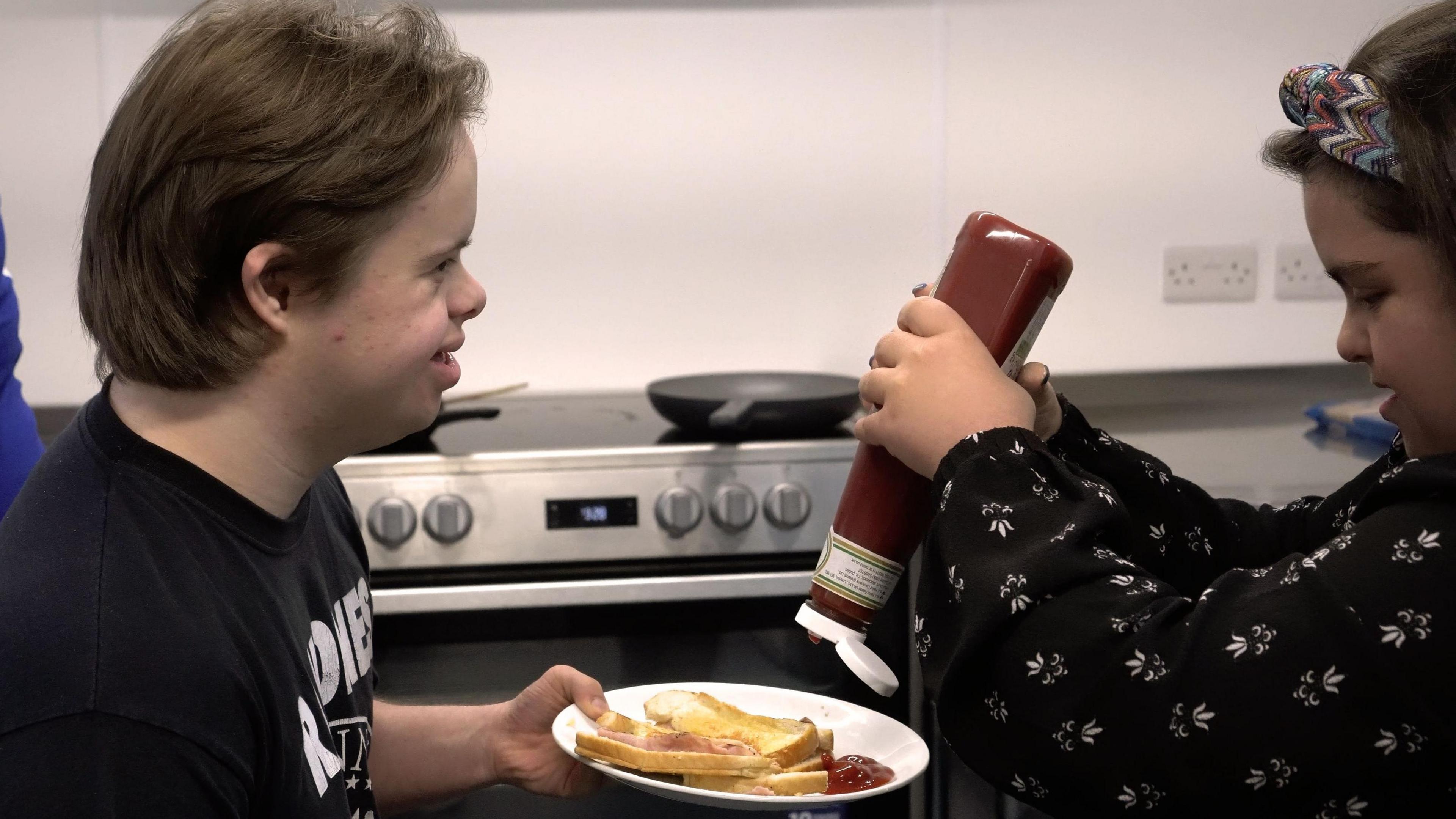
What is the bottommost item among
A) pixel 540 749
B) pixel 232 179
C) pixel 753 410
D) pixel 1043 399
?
pixel 540 749

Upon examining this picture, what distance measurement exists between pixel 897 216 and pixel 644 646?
3.06 feet

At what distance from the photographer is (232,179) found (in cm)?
79

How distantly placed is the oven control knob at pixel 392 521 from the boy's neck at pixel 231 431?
2.07ft

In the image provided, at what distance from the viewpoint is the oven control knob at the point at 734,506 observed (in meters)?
1.55

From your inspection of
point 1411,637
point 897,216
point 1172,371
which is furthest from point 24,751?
point 1172,371

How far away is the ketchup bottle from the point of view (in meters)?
0.91

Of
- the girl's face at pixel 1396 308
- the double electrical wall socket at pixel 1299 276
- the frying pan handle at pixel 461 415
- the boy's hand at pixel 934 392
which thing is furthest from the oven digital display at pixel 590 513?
the double electrical wall socket at pixel 1299 276

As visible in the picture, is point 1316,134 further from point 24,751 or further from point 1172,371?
point 1172,371

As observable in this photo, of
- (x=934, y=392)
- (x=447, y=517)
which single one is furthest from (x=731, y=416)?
(x=934, y=392)

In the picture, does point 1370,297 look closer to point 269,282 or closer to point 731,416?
point 269,282

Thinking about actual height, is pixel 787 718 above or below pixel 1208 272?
below

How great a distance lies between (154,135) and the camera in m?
0.79

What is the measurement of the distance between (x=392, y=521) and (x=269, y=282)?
0.73 meters

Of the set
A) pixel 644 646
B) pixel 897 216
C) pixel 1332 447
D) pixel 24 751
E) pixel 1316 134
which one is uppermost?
pixel 1316 134
